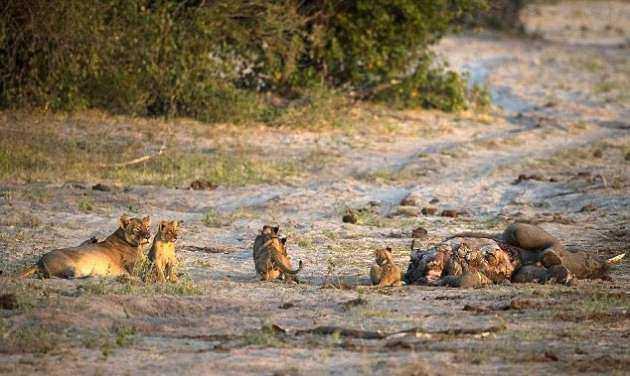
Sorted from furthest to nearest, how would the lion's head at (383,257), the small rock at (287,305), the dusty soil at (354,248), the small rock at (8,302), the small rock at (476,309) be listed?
the lion's head at (383,257)
the small rock at (287,305)
the small rock at (476,309)
the small rock at (8,302)
the dusty soil at (354,248)

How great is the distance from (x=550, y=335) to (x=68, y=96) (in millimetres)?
11122

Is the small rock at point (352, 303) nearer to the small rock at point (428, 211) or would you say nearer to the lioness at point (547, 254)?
the lioness at point (547, 254)

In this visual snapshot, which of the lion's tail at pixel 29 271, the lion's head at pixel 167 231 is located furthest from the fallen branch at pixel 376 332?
the lion's tail at pixel 29 271

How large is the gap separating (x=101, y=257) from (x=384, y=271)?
1.90 m

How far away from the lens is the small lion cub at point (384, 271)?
8.51 m

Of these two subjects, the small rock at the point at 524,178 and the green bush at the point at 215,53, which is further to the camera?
the green bush at the point at 215,53

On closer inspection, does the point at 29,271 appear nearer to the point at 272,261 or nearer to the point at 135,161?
the point at 272,261

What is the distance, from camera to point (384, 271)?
27.9ft

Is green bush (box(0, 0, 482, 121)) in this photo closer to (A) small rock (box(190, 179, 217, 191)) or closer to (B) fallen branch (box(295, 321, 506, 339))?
(A) small rock (box(190, 179, 217, 191))

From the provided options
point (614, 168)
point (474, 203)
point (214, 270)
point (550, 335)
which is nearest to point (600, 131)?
point (614, 168)

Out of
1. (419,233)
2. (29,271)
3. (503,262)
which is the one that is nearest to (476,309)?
(503,262)

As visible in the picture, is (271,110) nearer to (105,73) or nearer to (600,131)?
(105,73)

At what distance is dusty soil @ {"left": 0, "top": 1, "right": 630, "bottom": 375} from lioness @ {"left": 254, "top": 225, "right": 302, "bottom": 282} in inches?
7.3

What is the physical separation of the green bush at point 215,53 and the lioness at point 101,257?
7480 millimetres
